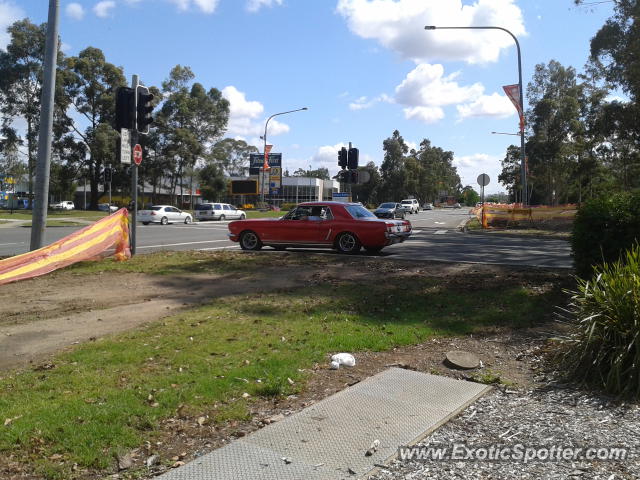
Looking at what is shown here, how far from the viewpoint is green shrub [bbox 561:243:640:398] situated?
4598 millimetres

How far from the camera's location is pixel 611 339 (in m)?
4.90

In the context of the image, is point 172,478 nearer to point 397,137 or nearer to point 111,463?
point 111,463

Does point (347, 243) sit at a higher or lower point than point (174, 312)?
higher

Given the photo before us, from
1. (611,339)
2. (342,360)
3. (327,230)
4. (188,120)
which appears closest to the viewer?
(611,339)

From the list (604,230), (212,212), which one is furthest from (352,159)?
(212,212)

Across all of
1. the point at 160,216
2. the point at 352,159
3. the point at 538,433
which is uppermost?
the point at 352,159

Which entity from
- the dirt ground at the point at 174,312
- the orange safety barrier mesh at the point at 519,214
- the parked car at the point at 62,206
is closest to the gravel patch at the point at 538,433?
the dirt ground at the point at 174,312

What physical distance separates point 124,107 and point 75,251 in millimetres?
3476

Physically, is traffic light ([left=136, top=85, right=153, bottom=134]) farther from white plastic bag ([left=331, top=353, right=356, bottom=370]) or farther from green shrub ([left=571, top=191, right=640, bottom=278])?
green shrub ([left=571, top=191, right=640, bottom=278])

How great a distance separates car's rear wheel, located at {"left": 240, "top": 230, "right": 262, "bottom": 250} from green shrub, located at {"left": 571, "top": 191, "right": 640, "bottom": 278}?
31.4ft

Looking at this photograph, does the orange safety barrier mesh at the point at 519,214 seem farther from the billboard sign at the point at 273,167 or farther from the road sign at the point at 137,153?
the billboard sign at the point at 273,167

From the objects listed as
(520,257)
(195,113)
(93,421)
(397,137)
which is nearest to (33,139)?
(195,113)

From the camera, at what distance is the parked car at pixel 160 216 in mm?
38656

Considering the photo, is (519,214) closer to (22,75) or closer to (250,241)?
(250,241)
